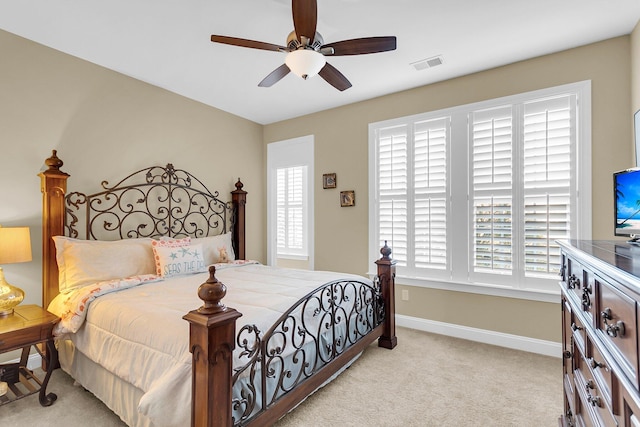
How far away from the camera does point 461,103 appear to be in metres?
3.46

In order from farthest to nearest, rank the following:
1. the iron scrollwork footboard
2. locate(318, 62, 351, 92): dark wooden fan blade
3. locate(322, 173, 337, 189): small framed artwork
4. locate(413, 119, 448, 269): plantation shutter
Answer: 1. locate(322, 173, 337, 189): small framed artwork
2. locate(413, 119, 448, 269): plantation shutter
3. locate(318, 62, 351, 92): dark wooden fan blade
4. the iron scrollwork footboard

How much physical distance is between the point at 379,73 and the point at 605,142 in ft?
7.00

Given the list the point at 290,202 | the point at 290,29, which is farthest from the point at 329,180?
the point at 290,29

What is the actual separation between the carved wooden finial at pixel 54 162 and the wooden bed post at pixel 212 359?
2.35 metres

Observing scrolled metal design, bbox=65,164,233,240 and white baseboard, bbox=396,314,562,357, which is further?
scrolled metal design, bbox=65,164,233,240

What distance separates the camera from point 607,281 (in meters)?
0.95

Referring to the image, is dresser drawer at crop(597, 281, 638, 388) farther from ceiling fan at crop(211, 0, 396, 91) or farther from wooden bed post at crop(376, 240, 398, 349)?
wooden bed post at crop(376, 240, 398, 349)

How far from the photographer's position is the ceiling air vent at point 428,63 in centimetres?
306

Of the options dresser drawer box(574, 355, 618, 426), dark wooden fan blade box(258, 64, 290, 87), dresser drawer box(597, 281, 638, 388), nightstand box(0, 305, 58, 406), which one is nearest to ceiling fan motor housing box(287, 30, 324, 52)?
dark wooden fan blade box(258, 64, 290, 87)

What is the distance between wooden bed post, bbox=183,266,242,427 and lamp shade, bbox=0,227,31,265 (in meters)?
1.82

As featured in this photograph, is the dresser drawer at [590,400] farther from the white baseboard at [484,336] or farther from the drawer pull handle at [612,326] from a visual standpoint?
the white baseboard at [484,336]

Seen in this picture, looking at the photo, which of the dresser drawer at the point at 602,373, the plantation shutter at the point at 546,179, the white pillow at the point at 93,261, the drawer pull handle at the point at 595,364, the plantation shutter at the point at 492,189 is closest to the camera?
the dresser drawer at the point at 602,373

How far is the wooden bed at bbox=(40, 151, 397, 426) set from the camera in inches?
55.8

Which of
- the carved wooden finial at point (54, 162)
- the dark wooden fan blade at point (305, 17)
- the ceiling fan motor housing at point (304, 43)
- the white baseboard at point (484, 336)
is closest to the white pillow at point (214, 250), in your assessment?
the carved wooden finial at point (54, 162)
